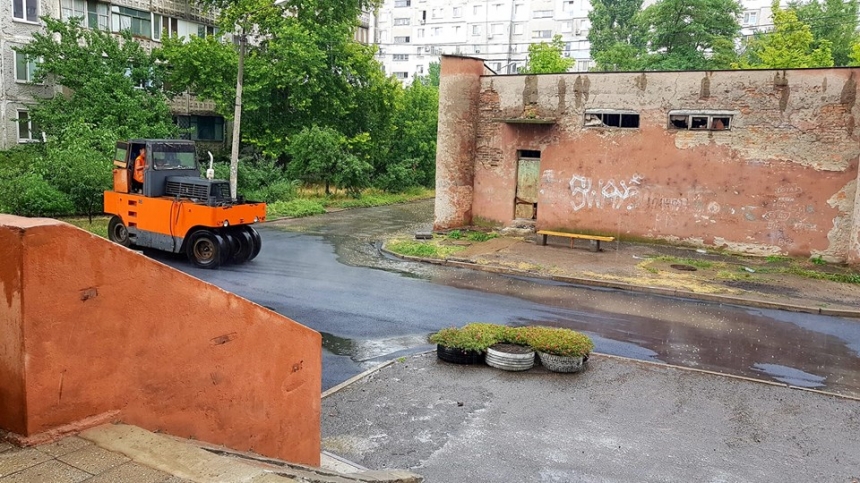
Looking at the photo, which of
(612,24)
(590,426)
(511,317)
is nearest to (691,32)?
(612,24)

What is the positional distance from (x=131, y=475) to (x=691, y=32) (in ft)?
153

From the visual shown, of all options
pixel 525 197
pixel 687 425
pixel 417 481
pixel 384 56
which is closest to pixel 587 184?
pixel 525 197

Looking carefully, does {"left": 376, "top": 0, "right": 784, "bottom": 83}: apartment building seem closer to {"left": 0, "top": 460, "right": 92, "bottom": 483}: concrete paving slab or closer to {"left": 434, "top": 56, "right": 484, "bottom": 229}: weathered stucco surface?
{"left": 434, "top": 56, "right": 484, "bottom": 229}: weathered stucco surface

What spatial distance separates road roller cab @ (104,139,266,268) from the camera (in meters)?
Result: 17.2

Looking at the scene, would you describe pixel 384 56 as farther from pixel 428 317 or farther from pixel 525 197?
pixel 428 317

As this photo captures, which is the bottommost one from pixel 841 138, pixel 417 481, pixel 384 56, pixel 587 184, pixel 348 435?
pixel 348 435

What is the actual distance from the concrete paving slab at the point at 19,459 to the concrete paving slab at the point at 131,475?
35 cm

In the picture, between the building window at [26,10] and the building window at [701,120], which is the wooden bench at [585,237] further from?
the building window at [26,10]

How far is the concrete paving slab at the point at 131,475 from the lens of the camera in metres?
3.32

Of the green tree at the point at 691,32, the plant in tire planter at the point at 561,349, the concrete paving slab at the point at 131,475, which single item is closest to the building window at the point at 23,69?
the plant in tire planter at the point at 561,349

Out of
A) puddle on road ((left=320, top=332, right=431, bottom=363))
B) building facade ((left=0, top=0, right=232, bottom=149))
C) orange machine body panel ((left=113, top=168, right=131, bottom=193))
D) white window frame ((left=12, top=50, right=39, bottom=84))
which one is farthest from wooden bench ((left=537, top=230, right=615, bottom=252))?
white window frame ((left=12, top=50, right=39, bottom=84))

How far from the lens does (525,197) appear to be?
2356 centimetres

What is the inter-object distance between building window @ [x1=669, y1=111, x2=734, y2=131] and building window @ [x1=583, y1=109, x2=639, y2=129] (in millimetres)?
1159

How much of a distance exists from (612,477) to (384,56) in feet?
260
